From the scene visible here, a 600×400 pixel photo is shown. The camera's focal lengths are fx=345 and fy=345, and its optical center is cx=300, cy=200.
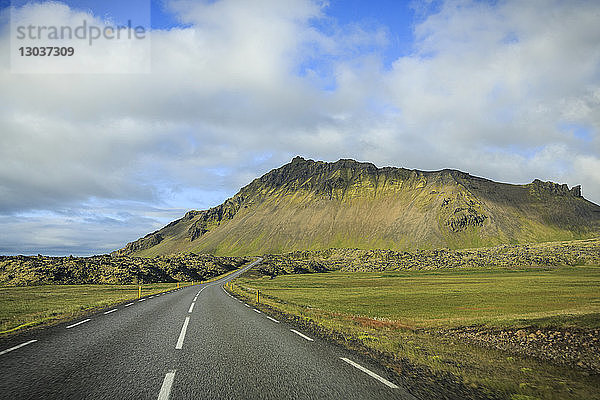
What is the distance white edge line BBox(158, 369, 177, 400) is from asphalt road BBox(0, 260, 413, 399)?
2cm

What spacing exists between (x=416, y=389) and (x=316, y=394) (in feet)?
7.59

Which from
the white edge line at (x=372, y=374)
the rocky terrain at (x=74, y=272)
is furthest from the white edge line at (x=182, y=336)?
the rocky terrain at (x=74, y=272)

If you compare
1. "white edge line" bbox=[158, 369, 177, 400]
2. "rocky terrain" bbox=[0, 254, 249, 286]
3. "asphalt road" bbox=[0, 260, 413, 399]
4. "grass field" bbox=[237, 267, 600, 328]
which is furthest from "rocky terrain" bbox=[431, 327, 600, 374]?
"rocky terrain" bbox=[0, 254, 249, 286]

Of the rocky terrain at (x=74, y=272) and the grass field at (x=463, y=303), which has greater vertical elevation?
the rocky terrain at (x=74, y=272)

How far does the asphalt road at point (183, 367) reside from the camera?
7.22m

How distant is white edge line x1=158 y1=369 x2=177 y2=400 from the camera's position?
686 cm

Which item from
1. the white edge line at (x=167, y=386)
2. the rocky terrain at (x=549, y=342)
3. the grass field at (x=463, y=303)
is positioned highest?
the white edge line at (x=167, y=386)

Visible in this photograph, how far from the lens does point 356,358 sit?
409 inches

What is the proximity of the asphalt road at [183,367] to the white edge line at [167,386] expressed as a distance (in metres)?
0.02

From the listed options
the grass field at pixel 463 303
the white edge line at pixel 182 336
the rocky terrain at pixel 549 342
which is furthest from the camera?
the grass field at pixel 463 303

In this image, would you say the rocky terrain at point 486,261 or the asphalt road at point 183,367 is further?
the rocky terrain at point 486,261

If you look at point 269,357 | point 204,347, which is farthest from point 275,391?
point 204,347

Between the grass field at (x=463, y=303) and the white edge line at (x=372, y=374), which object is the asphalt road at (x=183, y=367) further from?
the grass field at (x=463, y=303)

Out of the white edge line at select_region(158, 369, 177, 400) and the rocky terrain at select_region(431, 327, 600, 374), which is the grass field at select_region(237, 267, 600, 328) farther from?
the white edge line at select_region(158, 369, 177, 400)
